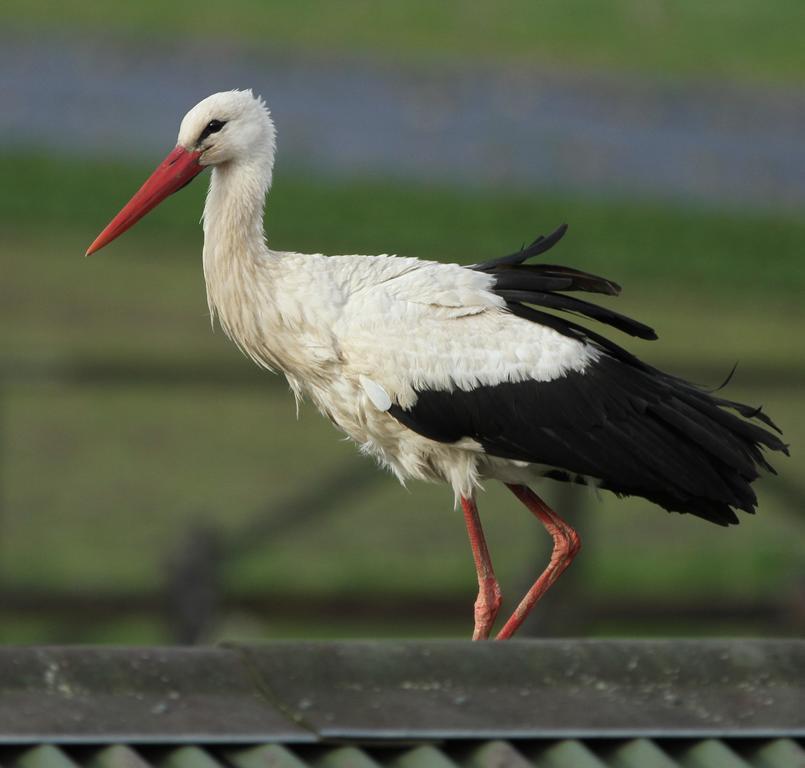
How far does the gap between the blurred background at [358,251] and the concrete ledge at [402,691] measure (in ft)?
18.7

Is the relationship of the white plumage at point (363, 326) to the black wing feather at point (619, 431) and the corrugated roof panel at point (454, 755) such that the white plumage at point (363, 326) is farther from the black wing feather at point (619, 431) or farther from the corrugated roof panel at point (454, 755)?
the corrugated roof panel at point (454, 755)

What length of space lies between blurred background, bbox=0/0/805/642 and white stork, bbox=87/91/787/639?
172 inches

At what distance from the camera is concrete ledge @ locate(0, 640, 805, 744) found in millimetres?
4746

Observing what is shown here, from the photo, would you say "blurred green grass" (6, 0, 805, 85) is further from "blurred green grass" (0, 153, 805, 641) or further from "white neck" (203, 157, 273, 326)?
"white neck" (203, 157, 273, 326)

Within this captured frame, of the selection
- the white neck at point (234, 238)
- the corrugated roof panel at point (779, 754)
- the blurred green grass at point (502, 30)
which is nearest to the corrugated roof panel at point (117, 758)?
the corrugated roof panel at point (779, 754)

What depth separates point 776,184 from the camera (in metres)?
25.3

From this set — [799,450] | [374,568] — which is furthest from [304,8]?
[374,568]

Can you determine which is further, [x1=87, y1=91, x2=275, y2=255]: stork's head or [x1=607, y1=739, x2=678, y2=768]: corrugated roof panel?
[x1=87, y1=91, x2=275, y2=255]: stork's head

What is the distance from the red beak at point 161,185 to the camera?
6.48 m

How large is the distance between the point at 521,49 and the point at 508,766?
2648 centimetres

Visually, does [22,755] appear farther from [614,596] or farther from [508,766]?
[614,596]

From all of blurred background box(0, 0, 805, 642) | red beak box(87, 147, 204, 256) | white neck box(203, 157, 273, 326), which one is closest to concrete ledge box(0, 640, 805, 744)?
white neck box(203, 157, 273, 326)

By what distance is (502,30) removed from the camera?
3098 centimetres

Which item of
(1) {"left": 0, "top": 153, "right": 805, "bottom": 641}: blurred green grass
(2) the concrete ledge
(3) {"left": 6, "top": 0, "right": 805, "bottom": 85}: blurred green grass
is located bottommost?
(1) {"left": 0, "top": 153, "right": 805, "bottom": 641}: blurred green grass
